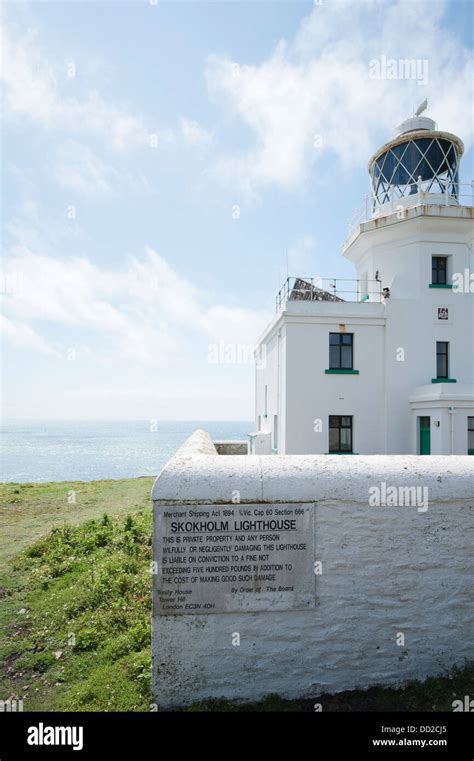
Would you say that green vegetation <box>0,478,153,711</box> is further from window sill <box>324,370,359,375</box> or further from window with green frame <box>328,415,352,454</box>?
window sill <box>324,370,359,375</box>

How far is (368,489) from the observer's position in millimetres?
4918

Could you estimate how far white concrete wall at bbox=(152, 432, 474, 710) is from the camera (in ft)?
15.6

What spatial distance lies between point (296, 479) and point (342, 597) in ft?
4.71

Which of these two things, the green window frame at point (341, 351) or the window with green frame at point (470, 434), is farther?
the green window frame at point (341, 351)

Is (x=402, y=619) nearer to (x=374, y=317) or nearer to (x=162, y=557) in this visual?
(x=162, y=557)

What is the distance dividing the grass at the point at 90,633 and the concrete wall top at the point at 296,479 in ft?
7.06

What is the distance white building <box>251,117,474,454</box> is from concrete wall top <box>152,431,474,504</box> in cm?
1285

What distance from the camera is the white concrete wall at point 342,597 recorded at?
476cm

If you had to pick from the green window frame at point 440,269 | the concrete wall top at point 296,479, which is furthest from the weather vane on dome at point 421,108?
the concrete wall top at point 296,479

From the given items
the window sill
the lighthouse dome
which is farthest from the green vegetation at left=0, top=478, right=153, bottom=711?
the lighthouse dome

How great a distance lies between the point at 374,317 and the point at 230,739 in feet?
55.6

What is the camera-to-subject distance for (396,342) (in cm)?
1892

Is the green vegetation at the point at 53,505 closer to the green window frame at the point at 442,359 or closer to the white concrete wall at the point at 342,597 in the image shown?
the white concrete wall at the point at 342,597

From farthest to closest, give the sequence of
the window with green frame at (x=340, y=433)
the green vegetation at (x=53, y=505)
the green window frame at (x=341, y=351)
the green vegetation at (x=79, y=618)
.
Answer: the green window frame at (x=341, y=351), the window with green frame at (x=340, y=433), the green vegetation at (x=53, y=505), the green vegetation at (x=79, y=618)
